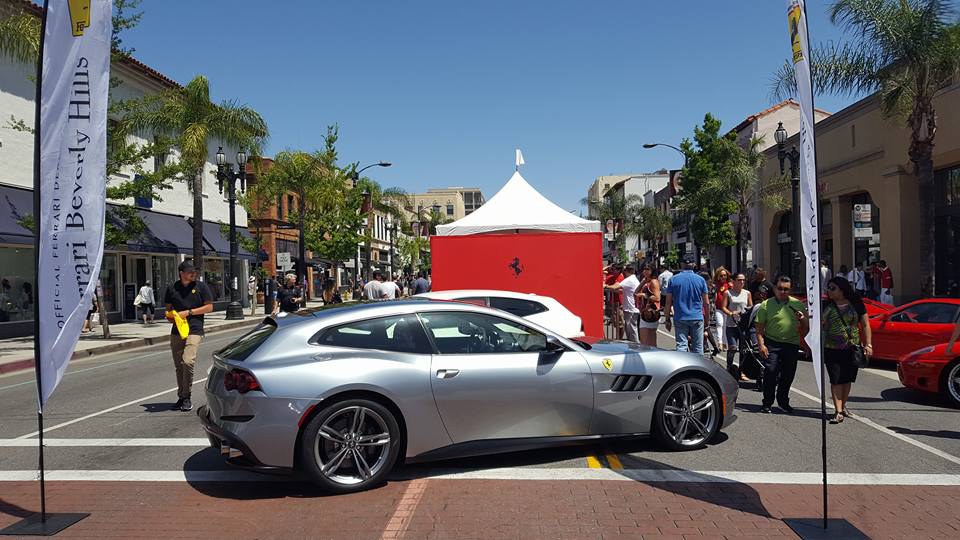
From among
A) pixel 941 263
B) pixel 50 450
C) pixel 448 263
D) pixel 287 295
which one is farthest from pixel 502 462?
pixel 941 263

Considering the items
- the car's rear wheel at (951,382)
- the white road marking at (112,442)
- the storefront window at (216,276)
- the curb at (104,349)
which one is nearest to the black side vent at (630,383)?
the white road marking at (112,442)

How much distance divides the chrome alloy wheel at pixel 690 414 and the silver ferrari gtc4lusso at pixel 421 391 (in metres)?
0.01

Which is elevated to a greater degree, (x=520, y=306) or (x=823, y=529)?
(x=520, y=306)

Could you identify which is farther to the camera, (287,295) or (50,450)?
(287,295)

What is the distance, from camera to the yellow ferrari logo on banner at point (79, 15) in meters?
4.96

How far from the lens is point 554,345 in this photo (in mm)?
5938

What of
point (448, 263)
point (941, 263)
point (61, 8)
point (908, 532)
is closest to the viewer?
point (908, 532)

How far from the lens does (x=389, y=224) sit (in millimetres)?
74375

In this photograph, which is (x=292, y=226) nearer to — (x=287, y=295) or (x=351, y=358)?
(x=287, y=295)

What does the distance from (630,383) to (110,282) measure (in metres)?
24.4

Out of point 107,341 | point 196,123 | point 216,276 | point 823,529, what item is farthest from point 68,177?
point 216,276

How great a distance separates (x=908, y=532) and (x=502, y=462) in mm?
2910

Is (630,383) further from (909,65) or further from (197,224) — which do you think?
(197,224)

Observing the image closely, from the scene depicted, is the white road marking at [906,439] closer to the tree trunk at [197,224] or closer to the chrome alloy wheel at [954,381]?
the chrome alloy wheel at [954,381]
